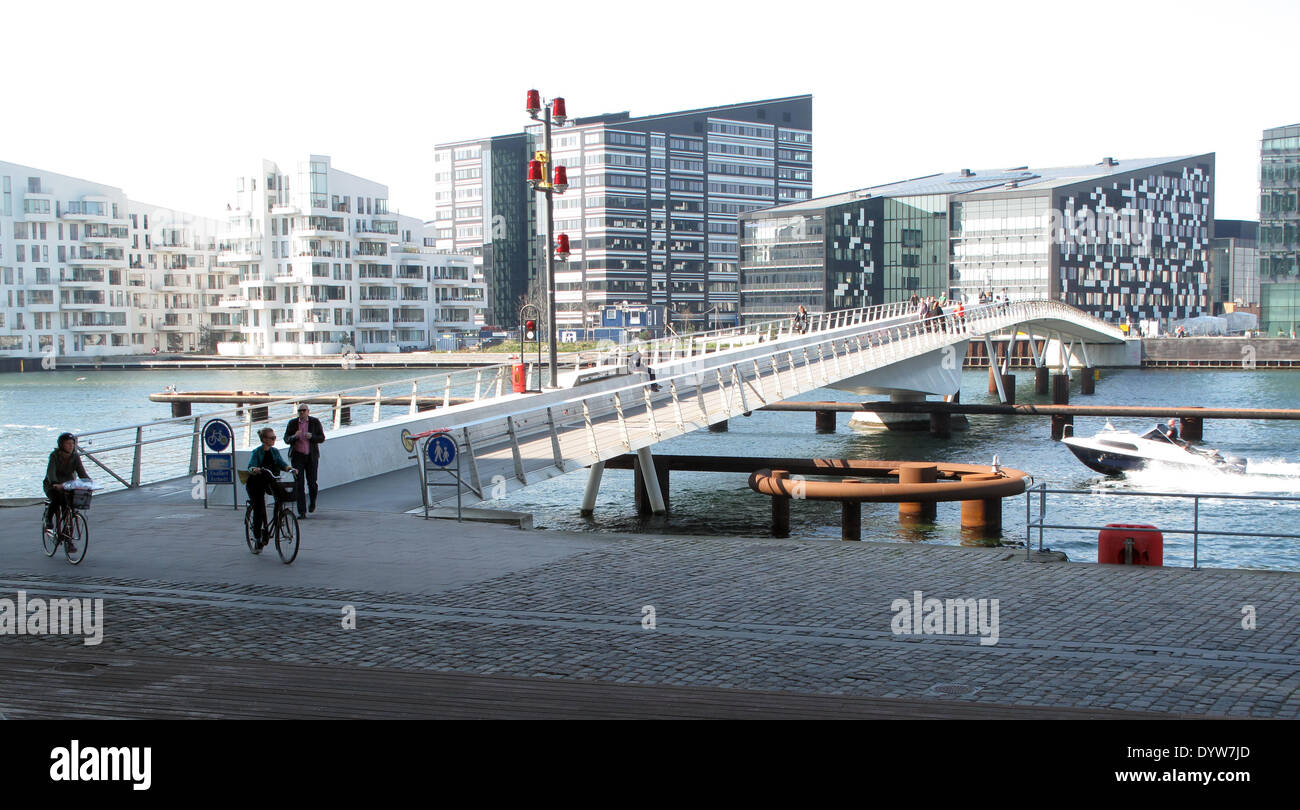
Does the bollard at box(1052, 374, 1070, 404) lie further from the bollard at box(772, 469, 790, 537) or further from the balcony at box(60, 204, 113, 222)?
the balcony at box(60, 204, 113, 222)

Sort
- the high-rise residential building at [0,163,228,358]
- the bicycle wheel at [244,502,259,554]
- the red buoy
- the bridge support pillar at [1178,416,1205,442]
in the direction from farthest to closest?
the high-rise residential building at [0,163,228,358] < the bridge support pillar at [1178,416,1205,442] < the red buoy < the bicycle wheel at [244,502,259,554]

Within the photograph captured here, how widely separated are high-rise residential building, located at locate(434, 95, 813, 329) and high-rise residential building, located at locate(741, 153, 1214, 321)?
18.7 meters

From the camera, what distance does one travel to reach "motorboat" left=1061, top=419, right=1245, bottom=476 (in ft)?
133

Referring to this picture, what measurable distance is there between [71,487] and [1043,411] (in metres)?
46.9

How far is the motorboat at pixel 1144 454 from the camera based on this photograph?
4062 centimetres

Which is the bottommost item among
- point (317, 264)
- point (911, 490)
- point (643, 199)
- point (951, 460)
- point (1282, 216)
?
point (951, 460)

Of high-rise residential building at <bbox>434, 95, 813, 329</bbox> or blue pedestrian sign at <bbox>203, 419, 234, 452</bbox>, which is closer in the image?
blue pedestrian sign at <bbox>203, 419, 234, 452</bbox>

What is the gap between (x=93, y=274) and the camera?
5418 inches

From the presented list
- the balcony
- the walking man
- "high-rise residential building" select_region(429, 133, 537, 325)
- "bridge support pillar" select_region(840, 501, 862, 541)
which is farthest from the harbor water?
"high-rise residential building" select_region(429, 133, 537, 325)

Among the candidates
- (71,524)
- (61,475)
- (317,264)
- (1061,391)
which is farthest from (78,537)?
(317,264)

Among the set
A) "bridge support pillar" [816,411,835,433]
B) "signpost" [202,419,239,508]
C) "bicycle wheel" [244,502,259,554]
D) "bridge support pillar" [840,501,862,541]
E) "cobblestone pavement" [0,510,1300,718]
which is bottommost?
"bridge support pillar" [816,411,835,433]

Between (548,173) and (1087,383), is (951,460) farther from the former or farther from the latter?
(1087,383)

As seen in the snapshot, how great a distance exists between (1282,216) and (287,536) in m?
121
